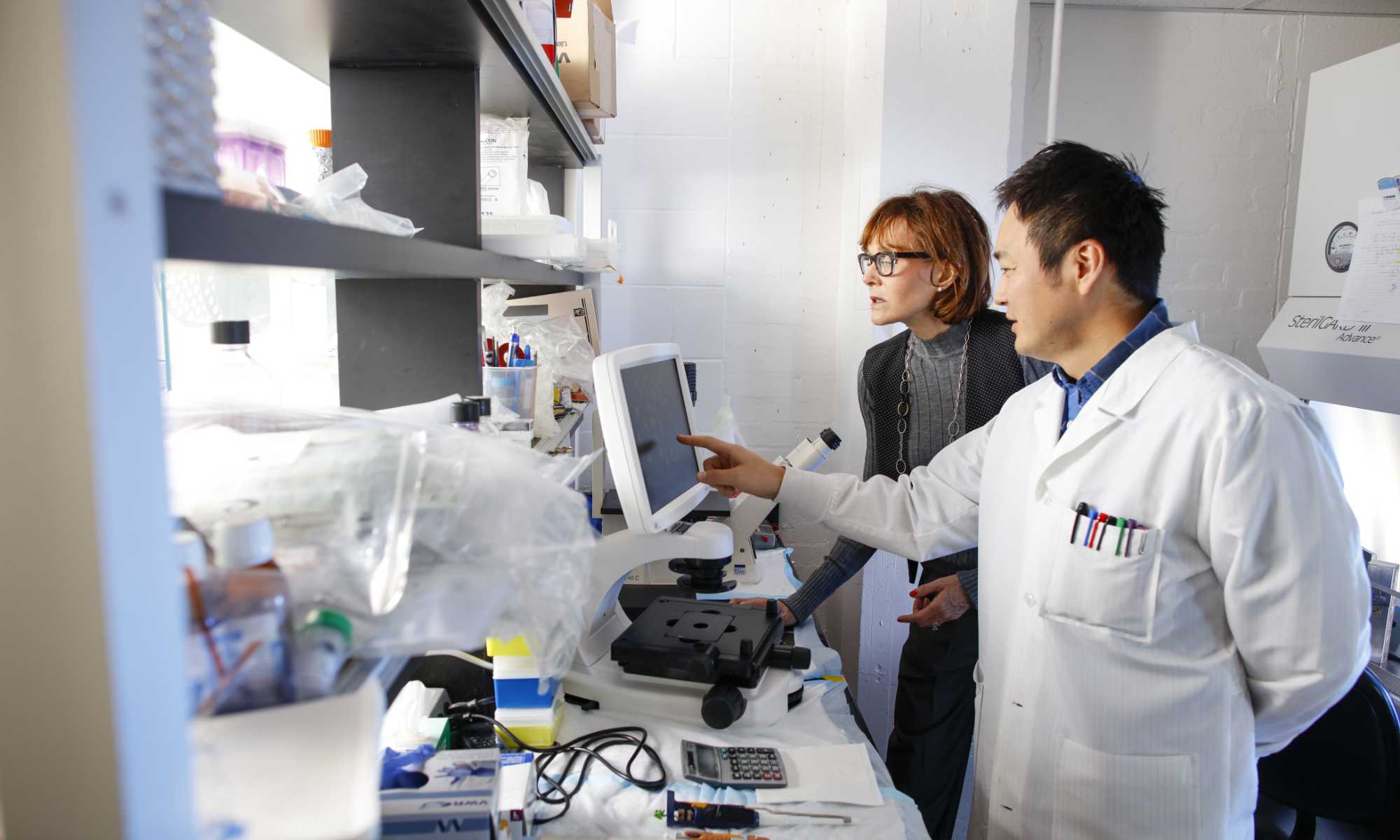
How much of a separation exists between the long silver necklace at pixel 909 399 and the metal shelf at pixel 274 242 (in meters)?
1.48

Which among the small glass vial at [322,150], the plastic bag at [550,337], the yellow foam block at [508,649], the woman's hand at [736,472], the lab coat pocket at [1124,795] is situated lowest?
the lab coat pocket at [1124,795]

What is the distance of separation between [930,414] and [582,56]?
1.18 metres

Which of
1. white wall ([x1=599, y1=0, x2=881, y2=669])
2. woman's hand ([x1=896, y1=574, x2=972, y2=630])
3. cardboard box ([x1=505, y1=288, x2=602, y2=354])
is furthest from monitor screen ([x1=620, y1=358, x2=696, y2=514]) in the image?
white wall ([x1=599, y1=0, x2=881, y2=669])

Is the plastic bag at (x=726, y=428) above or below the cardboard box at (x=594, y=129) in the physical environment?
below

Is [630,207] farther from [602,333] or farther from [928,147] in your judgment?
[928,147]

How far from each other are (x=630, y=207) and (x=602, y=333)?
49cm

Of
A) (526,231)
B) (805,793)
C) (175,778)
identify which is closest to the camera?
(175,778)

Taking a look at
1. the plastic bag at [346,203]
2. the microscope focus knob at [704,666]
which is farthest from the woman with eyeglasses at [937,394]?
the plastic bag at [346,203]

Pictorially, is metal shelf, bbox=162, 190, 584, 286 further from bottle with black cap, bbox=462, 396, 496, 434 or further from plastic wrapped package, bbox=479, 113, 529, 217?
plastic wrapped package, bbox=479, 113, 529, 217

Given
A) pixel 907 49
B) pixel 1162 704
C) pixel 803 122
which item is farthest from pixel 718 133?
pixel 1162 704

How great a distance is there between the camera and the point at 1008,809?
134cm

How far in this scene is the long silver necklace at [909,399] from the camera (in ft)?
6.33

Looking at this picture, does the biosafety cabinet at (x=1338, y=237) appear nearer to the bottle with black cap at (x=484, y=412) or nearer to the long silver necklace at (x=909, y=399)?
the long silver necklace at (x=909, y=399)

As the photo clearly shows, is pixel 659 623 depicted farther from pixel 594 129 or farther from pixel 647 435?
pixel 594 129
